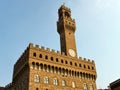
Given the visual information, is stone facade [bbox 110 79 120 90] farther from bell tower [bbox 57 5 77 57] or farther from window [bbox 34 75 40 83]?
bell tower [bbox 57 5 77 57]

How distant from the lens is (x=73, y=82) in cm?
4625

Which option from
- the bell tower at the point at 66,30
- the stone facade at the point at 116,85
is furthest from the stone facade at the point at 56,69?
the stone facade at the point at 116,85

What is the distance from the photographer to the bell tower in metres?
50.9

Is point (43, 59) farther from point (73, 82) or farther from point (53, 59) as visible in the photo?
point (73, 82)

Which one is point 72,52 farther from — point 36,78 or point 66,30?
point 36,78

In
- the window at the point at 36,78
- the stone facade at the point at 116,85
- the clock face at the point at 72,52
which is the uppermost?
the clock face at the point at 72,52

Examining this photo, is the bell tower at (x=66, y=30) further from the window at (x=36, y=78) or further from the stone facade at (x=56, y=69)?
the window at (x=36, y=78)

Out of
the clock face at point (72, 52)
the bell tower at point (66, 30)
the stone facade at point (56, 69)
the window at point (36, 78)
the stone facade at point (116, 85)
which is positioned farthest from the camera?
the bell tower at point (66, 30)

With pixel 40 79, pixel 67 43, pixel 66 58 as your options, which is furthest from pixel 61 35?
pixel 40 79

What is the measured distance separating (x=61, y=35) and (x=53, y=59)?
10.4 meters

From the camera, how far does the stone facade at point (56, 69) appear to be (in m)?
→ 42.1

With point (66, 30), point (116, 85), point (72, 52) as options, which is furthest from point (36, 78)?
point (66, 30)

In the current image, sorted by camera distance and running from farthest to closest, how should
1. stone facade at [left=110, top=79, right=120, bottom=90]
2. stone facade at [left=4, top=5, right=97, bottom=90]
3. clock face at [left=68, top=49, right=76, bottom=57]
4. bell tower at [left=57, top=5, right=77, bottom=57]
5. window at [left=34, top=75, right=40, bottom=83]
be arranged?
bell tower at [left=57, top=5, right=77, bottom=57]
clock face at [left=68, top=49, right=76, bottom=57]
stone facade at [left=4, top=5, right=97, bottom=90]
window at [left=34, top=75, right=40, bottom=83]
stone facade at [left=110, top=79, right=120, bottom=90]

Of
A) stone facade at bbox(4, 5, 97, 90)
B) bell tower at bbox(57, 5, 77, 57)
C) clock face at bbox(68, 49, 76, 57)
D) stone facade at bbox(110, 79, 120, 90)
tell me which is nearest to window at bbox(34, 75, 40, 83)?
stone facade at bbox(4, 5, 97, 90)
